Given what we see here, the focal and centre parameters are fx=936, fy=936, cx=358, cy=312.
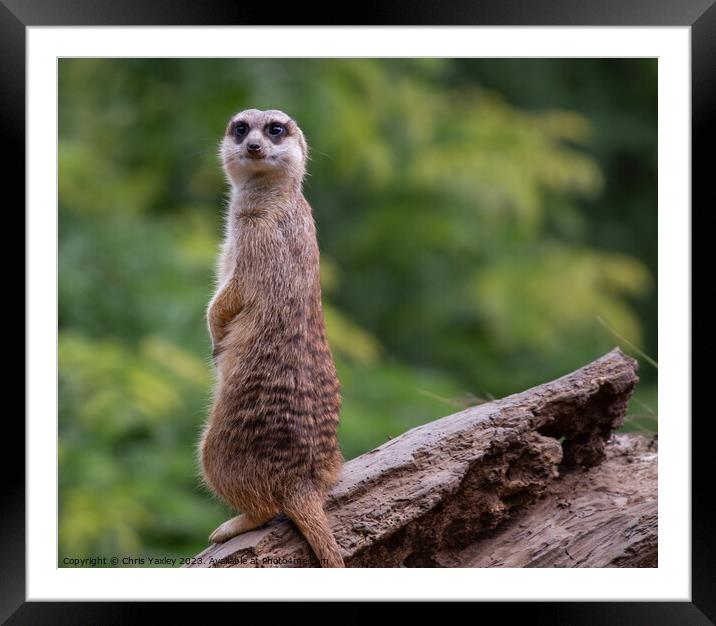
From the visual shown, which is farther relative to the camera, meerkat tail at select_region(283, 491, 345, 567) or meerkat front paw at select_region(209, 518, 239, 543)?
meerkat front paw at select_region(209, 518, 239, 543)

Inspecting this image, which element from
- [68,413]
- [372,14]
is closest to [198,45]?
[372,14]

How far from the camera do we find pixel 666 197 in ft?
12.2

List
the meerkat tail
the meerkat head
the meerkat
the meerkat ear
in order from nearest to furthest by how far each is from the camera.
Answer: the meerkat tail, the meerkat, the meerkat head, the meerkat ear

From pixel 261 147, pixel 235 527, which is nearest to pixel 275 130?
pixel 261 147

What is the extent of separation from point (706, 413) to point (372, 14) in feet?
6.48

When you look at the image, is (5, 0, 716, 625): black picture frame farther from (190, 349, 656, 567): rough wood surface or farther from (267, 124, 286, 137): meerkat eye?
(267, 124, 286, 137): meerkat eye

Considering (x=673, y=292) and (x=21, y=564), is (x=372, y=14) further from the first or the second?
(x=21, y=564)

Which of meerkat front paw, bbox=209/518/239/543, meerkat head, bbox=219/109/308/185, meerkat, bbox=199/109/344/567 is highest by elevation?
meerkat head, bbox=219/109/308/185

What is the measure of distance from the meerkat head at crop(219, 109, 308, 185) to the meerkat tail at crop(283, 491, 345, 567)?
1.44 metres

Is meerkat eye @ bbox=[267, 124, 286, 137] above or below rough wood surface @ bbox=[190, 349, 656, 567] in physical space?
above

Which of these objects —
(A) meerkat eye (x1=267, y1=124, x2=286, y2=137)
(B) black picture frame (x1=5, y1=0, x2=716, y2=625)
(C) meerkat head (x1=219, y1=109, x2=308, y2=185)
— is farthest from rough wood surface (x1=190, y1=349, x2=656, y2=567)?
(A) meerkat eye (x1=267, y1=124, x2=286, y2=137)

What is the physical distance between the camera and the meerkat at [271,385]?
3.60 metres

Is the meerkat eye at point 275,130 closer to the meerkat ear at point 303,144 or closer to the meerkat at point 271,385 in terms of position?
the meerkat at point 271,385

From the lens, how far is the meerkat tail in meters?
3.49
